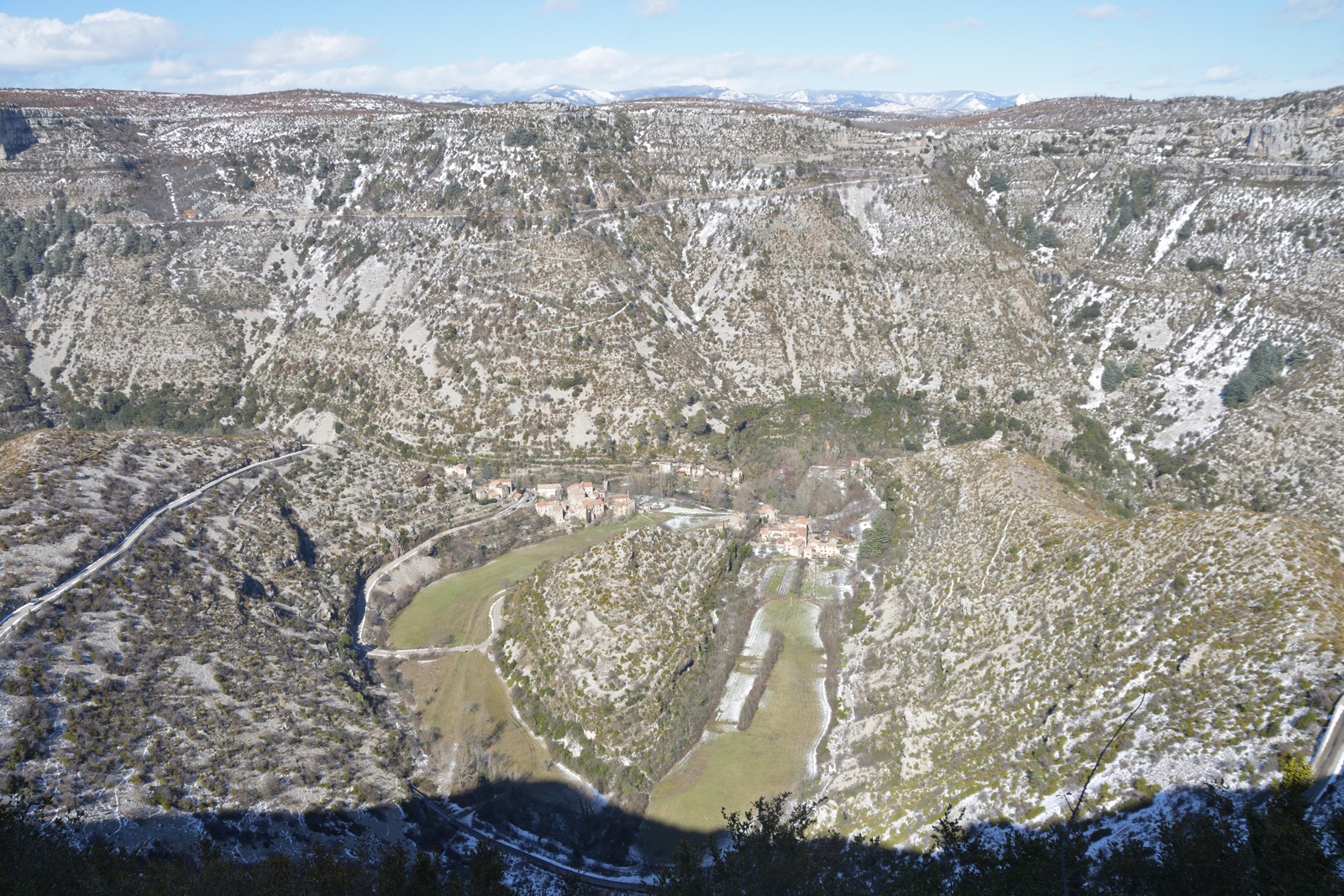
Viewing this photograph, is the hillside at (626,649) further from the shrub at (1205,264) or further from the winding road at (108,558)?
the shrub at (1205,264)

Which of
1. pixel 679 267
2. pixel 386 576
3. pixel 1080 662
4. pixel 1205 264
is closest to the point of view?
pixel 1080 662

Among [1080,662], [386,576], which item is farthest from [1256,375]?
[386,576]

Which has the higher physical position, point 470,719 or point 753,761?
point 753,761

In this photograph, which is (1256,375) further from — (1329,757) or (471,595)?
(471,595)

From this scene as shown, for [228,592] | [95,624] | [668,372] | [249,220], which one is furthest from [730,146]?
[95,624]

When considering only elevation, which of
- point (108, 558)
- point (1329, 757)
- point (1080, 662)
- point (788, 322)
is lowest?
point (108, 558)

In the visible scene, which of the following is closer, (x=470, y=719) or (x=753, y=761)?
(x=753, y=761)

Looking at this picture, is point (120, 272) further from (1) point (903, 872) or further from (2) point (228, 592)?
(1) point (903, 872)

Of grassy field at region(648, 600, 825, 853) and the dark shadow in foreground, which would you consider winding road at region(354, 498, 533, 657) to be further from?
grassy field at region(648, 600, 825, 853)

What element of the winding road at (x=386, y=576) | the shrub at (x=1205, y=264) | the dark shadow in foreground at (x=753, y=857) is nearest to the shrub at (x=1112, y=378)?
the shrub at (x=1205, y=264)
